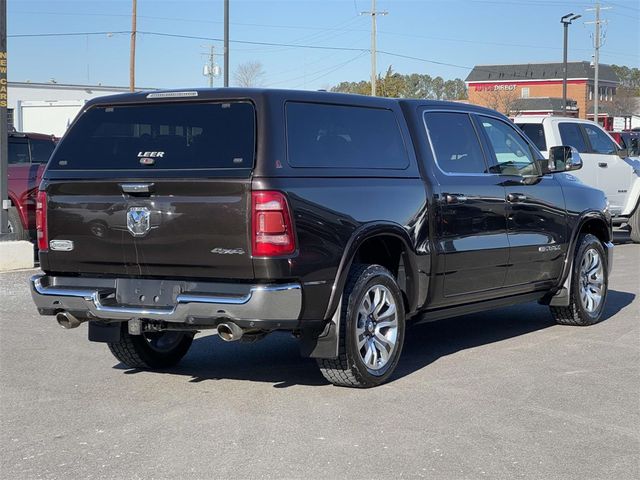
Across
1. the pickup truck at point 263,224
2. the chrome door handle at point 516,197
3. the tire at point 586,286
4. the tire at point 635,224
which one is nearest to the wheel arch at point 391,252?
the pickup truck at point 263,224

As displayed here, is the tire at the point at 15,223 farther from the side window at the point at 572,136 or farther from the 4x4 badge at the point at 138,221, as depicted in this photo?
the 4x4 badge at the point at 138,221

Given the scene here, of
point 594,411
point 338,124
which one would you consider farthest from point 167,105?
point 594,411

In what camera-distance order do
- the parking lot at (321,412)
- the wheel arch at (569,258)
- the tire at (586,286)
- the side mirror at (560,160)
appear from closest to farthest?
the parking lot at (321,412) < the side mirror at (560,160) < the wheel arch at (569,258) < the tire at (586,286)

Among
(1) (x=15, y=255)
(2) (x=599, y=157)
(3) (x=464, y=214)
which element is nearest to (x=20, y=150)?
(1) (x=15, y=255)

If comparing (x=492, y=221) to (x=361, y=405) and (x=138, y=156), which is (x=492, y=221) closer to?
(x=361, y=405)

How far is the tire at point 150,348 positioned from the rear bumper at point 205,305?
58 centimetres

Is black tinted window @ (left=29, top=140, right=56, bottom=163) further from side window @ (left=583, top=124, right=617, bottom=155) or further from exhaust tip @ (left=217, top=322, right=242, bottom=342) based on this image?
exhaust tip @ (left=217, top=322, right=242, bottom=342)

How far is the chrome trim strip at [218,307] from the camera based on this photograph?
5797 millimetres

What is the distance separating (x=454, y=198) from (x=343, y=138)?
1192mm

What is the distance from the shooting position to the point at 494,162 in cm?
808

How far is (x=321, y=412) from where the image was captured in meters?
6.02

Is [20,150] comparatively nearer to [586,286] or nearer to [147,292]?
[586,286]

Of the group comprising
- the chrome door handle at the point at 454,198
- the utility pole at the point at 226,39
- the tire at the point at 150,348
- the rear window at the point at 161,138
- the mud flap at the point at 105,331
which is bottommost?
the tire at the point at 150,348

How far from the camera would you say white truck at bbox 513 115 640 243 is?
15.3 m
